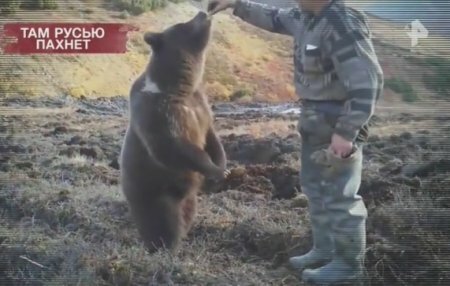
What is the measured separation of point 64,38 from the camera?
2980mm

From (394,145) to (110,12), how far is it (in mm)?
1071

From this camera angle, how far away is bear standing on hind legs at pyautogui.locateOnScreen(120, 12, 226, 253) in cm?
298

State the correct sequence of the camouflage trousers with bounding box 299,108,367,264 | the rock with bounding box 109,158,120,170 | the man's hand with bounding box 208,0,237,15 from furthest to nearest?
→ 1. the rock with bounding box 109,158,120,170
2. the man's hand with bounding box 208,0,237,15
3. the camouflage trousers with bounding box 299,108,367,264

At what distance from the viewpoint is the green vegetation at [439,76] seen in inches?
118

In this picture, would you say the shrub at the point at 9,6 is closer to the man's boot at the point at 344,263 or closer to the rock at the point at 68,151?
the rock at the point at 68,151

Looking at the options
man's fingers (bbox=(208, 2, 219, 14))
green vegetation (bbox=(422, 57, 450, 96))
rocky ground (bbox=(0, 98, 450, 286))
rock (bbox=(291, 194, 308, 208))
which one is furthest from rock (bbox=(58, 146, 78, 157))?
green vegetation (bbox=(422, 57, 450, 96))

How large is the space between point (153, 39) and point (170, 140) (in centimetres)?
35

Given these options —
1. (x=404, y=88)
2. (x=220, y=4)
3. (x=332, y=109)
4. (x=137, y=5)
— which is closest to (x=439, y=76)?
(x=404, y=88)

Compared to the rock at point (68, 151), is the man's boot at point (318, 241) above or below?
below

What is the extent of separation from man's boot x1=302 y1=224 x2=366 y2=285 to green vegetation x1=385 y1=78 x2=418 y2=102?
0.46 metres

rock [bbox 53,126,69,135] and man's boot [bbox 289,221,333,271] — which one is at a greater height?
rock [bbox 53,126,69,135]

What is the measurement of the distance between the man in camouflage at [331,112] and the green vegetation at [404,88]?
22 cm

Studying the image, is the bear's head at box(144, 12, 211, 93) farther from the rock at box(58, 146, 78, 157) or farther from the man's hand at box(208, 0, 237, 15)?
the rock at box(58, 146, 78, 157)

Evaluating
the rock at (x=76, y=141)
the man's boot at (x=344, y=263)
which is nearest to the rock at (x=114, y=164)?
the rock at (x=76, y=141)
